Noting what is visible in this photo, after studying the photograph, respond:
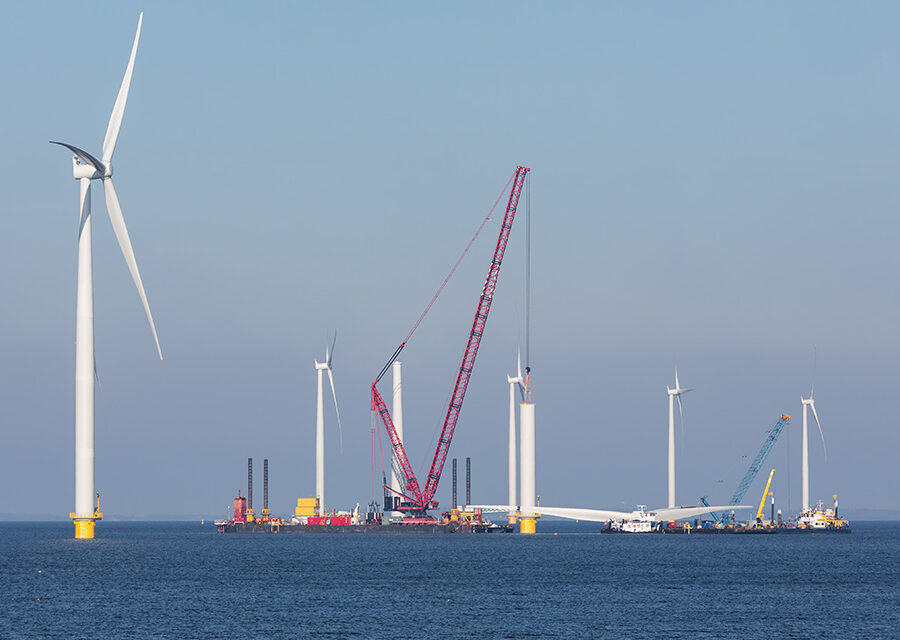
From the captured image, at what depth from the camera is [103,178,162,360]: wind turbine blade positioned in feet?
470

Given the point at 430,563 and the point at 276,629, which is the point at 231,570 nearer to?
the point at 430,563

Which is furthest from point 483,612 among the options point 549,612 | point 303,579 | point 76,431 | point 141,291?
point 76,431

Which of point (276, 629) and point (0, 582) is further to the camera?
point (0, 582)

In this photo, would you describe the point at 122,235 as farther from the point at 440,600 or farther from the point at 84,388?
the point at 440,600

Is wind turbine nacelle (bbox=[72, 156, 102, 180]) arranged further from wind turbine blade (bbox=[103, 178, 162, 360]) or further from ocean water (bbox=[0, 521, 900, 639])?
ocean water (bbox=[0, 521, 900, 639])

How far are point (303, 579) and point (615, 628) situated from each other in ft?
186

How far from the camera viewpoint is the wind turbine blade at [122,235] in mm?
143125

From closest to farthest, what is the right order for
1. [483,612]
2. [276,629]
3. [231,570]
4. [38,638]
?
[38,638] → [276,629] → [483,612] → [231,570]

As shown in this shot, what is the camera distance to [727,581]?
6068 inches

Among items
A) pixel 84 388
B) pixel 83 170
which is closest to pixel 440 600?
pixel 84 388

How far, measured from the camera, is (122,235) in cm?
15162

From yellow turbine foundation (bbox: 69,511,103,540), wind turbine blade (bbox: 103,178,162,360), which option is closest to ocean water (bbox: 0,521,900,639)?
yellow turbine foundation (bbox: 69,511,103,540)

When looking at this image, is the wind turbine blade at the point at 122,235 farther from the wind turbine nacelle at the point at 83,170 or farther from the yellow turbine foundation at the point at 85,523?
the yellow turbine foundation at the point at 85,523

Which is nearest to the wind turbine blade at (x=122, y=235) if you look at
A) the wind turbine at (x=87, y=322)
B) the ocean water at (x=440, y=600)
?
the wind turbine at (x=87, y=322)
